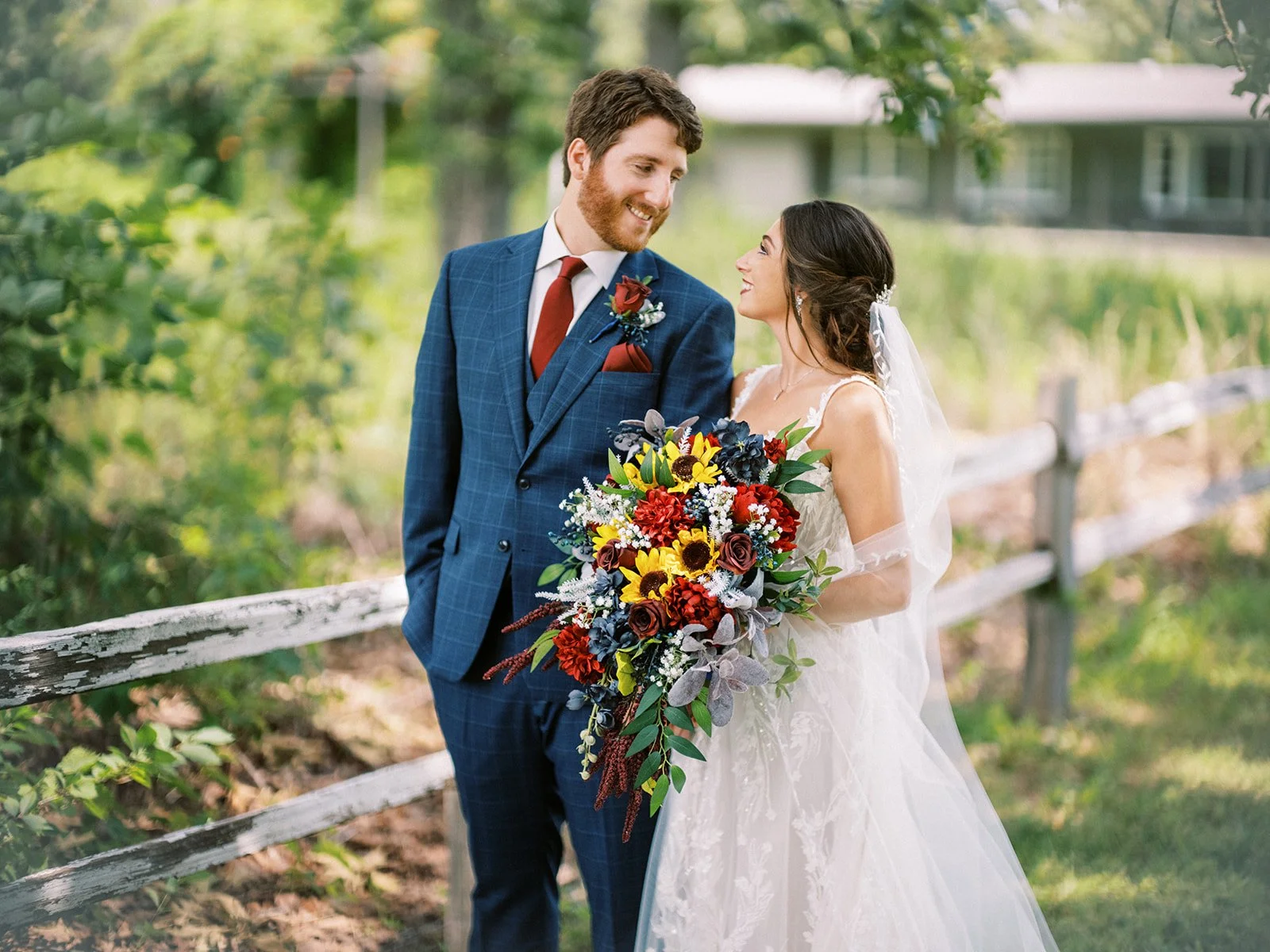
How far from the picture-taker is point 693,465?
2357 millimetres

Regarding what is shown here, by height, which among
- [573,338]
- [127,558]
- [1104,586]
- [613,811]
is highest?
[573,338]

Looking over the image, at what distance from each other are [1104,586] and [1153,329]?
3342 millimetres

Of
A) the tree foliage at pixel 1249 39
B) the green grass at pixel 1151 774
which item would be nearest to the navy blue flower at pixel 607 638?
the green grass at pixel 1151 774

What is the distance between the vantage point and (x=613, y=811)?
2.72 metres

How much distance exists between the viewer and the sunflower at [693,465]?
2336mm

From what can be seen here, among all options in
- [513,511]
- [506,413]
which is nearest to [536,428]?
[506,413]

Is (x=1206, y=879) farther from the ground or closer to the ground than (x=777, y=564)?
closer to the ground

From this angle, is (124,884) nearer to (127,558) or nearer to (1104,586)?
(127,558)

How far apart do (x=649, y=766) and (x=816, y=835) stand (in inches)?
22.3

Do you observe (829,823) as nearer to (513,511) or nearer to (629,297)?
(513,511)

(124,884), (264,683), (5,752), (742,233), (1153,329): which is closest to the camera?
(124,884)

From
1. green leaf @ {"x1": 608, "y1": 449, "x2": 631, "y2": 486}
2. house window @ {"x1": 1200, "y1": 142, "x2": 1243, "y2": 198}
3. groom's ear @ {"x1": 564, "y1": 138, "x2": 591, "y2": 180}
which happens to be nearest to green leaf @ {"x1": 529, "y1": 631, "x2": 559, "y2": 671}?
green leaf @ {"x1": 608, "y1": 449, "x2": 631, "y2": 486}

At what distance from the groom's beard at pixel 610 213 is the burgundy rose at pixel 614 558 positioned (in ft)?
2.44

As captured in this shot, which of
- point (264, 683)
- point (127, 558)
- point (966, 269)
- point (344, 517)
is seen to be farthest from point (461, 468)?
point (966, 269)
